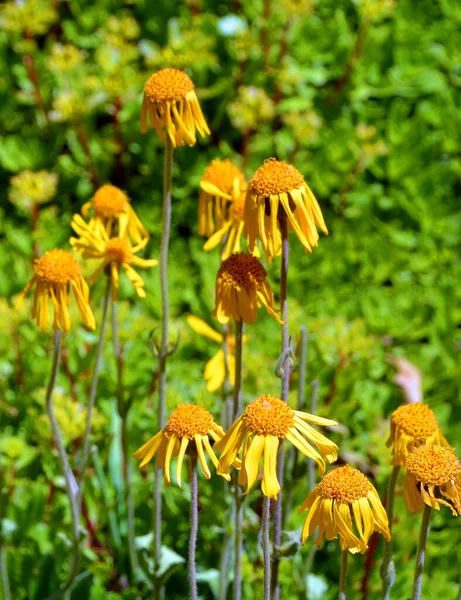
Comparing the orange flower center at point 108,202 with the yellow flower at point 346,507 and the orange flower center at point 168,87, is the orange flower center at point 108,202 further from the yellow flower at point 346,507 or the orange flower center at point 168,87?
the yellow flower at point 346,507

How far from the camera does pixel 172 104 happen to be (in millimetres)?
1575

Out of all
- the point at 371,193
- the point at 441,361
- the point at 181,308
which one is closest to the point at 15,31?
the point at 181,308

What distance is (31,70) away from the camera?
3.61m

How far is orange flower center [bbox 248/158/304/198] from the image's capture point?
142 cm

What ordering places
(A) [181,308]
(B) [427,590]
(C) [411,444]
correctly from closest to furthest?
(C) [411,444], (B) [427,590], (A) [181,308]

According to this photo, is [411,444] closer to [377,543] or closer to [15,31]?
[377,543]

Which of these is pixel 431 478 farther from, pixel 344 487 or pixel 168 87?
pixel 168 87

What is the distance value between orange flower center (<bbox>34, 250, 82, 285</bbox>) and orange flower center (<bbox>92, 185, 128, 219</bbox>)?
281 mm

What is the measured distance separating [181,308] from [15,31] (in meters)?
1.40

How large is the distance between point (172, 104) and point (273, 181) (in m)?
0.29

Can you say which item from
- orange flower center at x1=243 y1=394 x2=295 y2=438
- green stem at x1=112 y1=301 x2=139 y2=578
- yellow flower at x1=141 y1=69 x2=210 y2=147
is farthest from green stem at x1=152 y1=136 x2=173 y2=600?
orange flower center at x1=243 y1=394 x2=295 y2=438

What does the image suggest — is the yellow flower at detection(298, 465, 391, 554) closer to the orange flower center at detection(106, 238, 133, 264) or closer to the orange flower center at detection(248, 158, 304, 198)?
the orange flower center at detection(248, 158, 304, 198)

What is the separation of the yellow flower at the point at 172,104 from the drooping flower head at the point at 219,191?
0.77ft

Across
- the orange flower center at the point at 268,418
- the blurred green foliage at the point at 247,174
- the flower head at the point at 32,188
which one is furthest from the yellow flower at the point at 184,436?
the flower head at the point at 32,188
